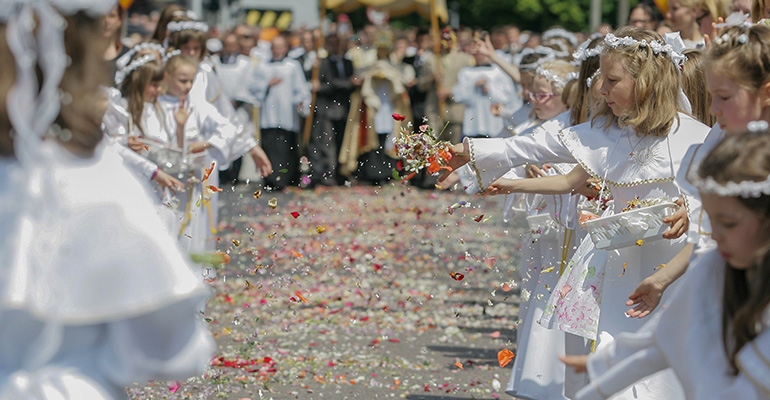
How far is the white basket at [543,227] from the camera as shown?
6777 millimetres

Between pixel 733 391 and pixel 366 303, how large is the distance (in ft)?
22.8

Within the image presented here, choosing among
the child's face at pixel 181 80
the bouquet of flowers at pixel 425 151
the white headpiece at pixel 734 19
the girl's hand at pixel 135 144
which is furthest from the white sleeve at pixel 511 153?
the child's face at pixel 181 80

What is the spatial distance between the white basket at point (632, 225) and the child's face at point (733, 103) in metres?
0.96

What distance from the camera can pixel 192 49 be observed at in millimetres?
8805

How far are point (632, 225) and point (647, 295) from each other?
0.59 meters

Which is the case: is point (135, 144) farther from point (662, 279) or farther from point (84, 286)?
point (84, 286)

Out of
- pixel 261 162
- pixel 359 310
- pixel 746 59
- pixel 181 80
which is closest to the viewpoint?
pixel 746 59

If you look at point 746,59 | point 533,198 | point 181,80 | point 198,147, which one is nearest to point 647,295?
point 746,59

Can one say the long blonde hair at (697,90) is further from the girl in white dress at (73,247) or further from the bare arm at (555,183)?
the girl in white dress at (73,247)

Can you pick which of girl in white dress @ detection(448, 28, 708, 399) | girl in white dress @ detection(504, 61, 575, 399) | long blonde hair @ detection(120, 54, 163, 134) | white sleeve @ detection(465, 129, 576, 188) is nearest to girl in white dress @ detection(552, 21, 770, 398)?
girl in white dress @ detection(448, 28, 708, 399)

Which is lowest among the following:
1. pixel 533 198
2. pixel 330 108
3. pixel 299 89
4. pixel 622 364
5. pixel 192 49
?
pixel 330 108

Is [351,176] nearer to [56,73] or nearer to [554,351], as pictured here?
[554,351]

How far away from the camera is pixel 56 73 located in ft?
7.92

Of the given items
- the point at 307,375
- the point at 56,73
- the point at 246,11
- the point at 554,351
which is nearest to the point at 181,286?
the point at 56,73
